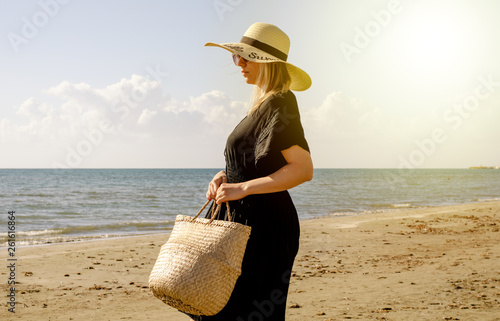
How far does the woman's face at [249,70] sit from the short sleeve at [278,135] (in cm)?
20

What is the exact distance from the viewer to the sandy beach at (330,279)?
5.31 metres

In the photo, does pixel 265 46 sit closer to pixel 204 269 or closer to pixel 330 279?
pixel 204 269

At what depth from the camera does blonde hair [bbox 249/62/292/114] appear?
2.31 metres

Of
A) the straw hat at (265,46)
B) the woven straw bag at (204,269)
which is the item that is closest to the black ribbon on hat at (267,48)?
the straw hat at (265,46)

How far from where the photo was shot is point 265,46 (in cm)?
235

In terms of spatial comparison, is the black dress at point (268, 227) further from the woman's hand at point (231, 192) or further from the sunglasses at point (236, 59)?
the sunglasses at point (236, 59)

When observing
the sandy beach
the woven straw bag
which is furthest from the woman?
the sandy beach

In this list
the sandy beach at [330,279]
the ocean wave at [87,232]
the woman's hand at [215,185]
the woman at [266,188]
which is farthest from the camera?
→ the ocean wave at [87,232]

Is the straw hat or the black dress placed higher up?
the straw hat

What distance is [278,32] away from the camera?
7.91 feet

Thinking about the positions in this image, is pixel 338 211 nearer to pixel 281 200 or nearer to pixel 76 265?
pixel 76 265

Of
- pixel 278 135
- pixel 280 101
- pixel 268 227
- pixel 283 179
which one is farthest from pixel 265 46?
pixel 268 227

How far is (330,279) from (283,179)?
5.24 meters

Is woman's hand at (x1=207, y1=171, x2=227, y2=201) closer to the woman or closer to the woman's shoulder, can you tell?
the woman
